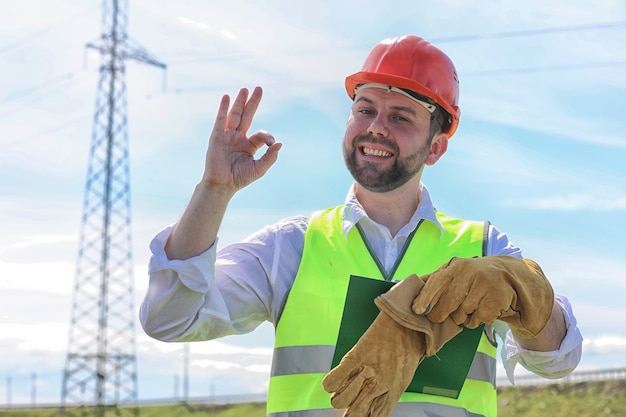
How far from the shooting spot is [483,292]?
144 inches

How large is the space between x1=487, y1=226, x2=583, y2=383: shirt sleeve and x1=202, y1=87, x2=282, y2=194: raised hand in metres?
1.49

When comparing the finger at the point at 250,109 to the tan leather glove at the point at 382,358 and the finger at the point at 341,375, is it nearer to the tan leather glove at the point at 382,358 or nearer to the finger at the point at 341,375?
the tan leather glove at the point at 382,358

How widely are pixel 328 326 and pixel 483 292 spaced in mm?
784

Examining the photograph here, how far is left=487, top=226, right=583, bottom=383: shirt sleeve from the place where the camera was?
4.18 m

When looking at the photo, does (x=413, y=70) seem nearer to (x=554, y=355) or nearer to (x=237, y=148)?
(x=237, y=148)

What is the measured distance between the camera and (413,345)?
12.3 ft

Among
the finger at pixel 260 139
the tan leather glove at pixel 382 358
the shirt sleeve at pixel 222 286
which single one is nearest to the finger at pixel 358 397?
the tan leather glove at pixel 382 358

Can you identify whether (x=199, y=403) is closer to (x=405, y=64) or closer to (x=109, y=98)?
(x=109, y=98)

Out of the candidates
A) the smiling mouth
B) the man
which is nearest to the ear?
the man

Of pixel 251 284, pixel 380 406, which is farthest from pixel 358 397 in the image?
pixel 251 284

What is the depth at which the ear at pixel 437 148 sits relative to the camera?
4.71m

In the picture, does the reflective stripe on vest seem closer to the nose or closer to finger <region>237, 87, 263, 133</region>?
the nose

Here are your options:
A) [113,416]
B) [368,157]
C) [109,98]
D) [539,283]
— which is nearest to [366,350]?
[539,283]

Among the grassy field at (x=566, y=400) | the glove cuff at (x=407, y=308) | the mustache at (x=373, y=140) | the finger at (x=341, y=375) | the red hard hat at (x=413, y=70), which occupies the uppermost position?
the red hard hat at (x=413, y=70)
